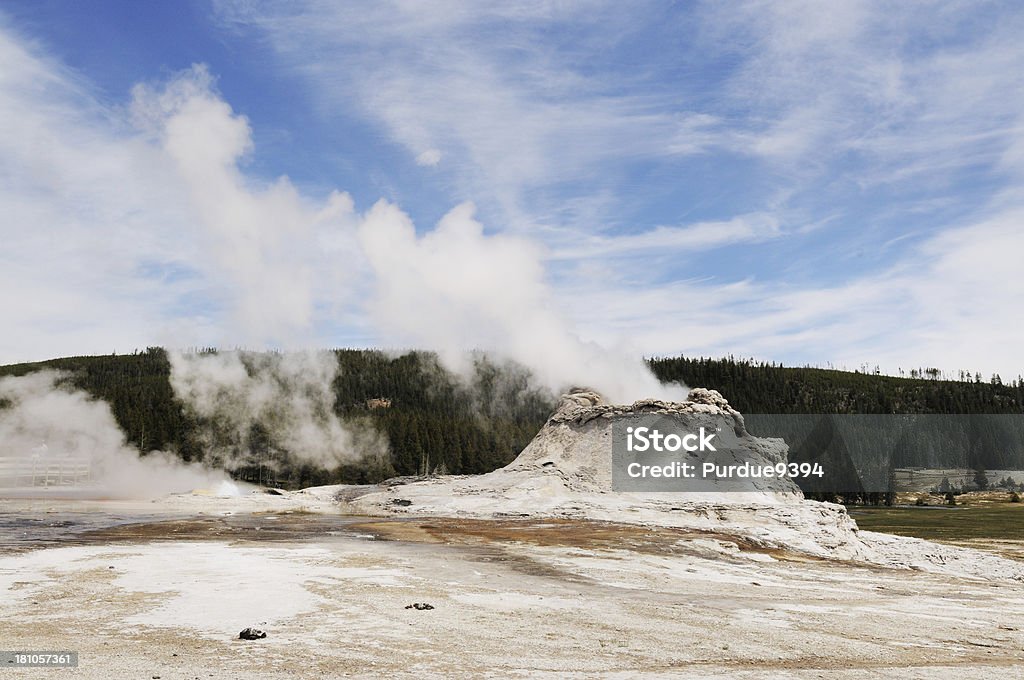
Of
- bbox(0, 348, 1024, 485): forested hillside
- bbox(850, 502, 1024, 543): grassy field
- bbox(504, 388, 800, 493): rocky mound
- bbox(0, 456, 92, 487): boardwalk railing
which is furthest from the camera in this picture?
bbox(0, 348, 1024, 485): forested hillside

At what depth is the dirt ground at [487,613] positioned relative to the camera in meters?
10.3

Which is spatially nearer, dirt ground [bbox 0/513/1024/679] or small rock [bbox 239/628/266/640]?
dirt ground [bbox 0/513/1024/679]

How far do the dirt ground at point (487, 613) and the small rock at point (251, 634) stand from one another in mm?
159

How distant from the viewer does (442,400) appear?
143750mm

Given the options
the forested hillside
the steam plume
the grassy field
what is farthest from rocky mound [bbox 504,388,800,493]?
the steam plume

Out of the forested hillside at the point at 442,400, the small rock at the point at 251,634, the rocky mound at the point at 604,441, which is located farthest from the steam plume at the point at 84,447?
the small rock at the point at 251,634

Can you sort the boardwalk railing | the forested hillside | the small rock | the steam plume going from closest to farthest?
1. the small rock
2. the boardwalk railing
3. the steam plume
4. the forested hillside

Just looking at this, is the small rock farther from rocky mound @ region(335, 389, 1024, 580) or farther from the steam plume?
the steam plume

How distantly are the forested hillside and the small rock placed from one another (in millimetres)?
75506

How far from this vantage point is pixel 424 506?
45500mm

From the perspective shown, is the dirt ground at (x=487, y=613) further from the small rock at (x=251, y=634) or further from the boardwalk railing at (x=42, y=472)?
the boardwalk railing at (x=42, y=472)

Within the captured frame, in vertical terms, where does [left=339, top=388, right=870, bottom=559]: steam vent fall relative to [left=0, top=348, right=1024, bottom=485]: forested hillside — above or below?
below

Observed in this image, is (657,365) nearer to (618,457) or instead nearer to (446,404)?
(446,404)

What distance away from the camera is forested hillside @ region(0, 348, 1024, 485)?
90125 millimetres
